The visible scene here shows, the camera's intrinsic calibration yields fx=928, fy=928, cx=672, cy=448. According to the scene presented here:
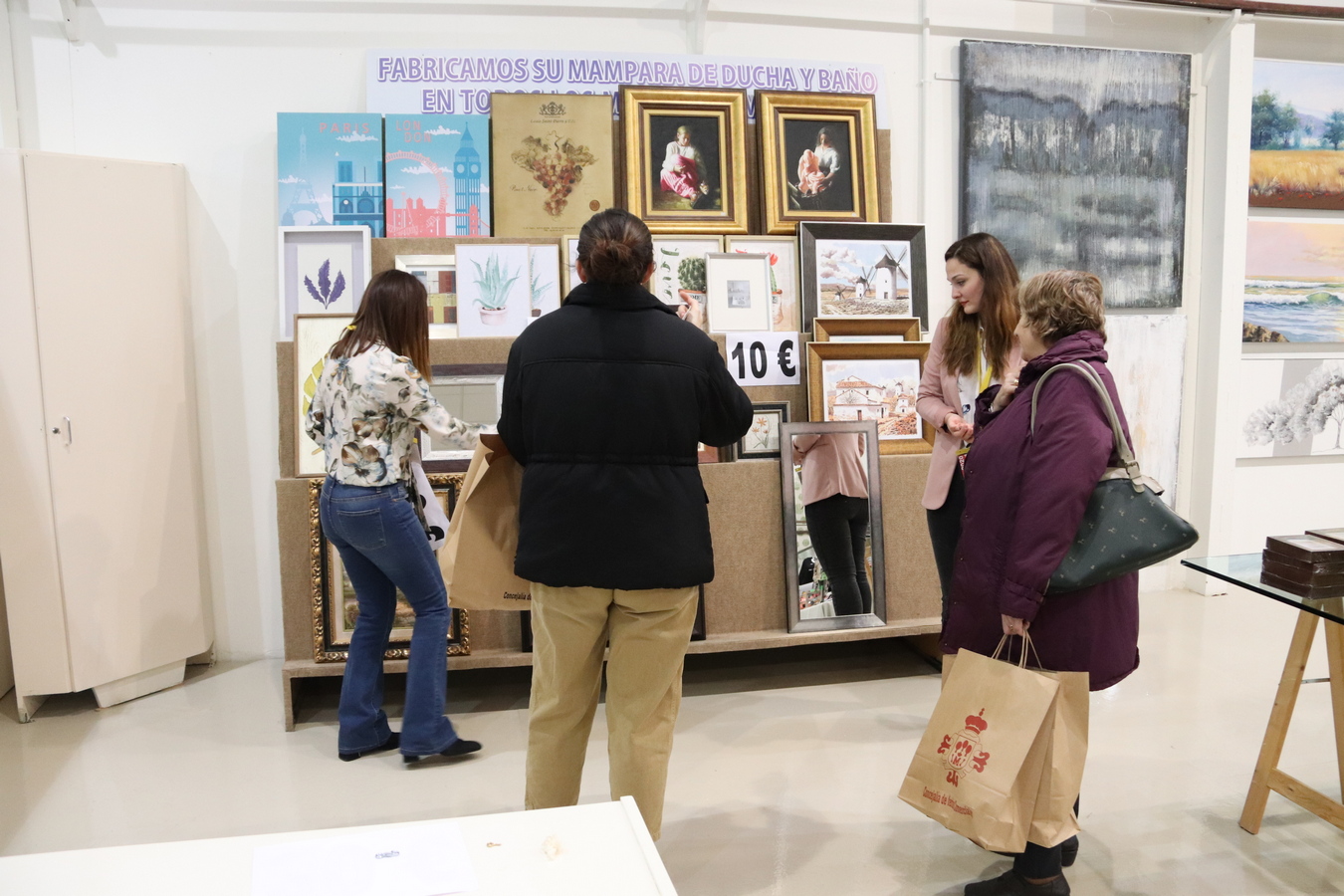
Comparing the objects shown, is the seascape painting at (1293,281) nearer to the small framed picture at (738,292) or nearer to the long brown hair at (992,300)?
the small framed picture at (738,292)

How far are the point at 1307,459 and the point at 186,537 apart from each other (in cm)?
571

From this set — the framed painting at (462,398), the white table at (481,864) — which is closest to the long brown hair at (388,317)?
the framed painting at (462,398)

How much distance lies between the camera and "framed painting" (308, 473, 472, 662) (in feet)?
11.2

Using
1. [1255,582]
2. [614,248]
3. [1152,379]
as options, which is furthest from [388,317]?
[1152,379]

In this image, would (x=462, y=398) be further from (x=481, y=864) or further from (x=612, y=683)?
(x=481, y=864)

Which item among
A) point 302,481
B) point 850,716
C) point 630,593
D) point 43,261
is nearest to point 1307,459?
point 850,716

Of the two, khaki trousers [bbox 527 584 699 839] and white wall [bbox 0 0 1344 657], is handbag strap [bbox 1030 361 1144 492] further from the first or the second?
white wall [bbox 0 0 1344 657]

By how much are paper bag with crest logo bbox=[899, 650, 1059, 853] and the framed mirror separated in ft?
5.30

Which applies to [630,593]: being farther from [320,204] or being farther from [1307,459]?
[1307,459]

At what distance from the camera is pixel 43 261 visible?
3.34m

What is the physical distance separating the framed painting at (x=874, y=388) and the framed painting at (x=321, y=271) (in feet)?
6.29

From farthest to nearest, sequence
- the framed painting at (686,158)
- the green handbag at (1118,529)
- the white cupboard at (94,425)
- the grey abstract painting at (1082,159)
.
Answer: the grey abstract painting at (1082,159) < the framed painting at (686,158) < the white cupboard at (94,425) < the green handbag at (1118,529)

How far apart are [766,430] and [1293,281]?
333 cm

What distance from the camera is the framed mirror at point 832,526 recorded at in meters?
3.68
